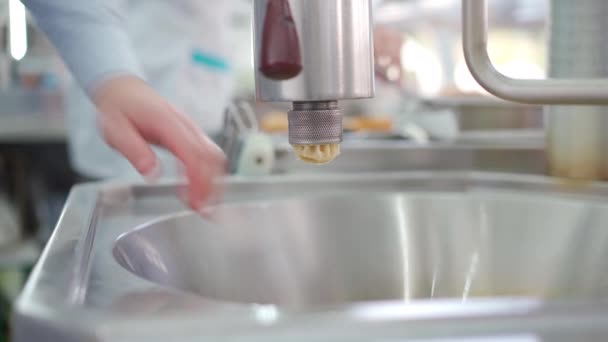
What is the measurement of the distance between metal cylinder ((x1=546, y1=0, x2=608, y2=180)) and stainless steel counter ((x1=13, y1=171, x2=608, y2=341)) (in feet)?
0.09

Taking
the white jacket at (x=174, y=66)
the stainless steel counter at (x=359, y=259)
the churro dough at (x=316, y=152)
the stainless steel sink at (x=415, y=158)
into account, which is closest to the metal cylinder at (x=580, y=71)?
the stainless steel counter at (x=359, y=259)

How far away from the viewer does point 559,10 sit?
0.67 metres

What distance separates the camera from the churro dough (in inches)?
17.5

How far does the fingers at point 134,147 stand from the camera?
1.37 feet

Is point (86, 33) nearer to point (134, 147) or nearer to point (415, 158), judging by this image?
point (134, 147)

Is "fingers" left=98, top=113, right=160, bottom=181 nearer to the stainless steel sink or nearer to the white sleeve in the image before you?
the white sleeve

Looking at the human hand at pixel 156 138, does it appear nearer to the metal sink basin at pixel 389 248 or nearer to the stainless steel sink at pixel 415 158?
the metal sink basin at pixel 389 248

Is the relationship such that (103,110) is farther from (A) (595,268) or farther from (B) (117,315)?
(A) (595,268)

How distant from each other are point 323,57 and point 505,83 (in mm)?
116

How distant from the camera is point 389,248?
637 millimetres

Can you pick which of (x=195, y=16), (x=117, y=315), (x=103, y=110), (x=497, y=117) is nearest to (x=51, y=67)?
(x=195, y=16)

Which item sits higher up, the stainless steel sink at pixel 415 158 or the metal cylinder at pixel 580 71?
the metal cylinder at pixel 580 71

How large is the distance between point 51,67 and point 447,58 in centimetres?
164

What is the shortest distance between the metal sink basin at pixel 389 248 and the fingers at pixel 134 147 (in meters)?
0.12
